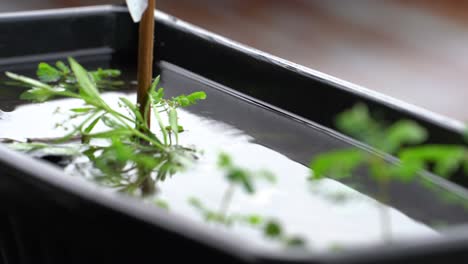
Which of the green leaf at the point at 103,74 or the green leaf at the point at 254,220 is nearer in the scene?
the green leaf at the point at 254,220

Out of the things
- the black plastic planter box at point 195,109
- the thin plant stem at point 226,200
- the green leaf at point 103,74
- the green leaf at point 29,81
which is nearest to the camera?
the black plastic planter box at point 195,109

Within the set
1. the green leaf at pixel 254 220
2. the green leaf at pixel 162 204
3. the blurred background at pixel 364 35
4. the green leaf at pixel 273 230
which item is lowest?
the blurred background at pixel 364 35

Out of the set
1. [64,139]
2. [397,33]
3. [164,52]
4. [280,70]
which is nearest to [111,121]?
[64,139]

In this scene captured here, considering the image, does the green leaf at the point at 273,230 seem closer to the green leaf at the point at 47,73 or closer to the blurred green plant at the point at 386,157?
the blurred green plant at the point at 386,157

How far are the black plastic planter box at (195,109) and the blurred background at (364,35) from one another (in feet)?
4.20

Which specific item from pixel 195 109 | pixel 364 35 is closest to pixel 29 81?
pixel 195 109

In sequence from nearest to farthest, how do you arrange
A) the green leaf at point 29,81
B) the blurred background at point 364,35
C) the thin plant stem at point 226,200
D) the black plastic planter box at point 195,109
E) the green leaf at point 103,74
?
the black plastic planter box at point 195,109 < the thin plant stem at point 226,200 < the green leaf at point 29,81 < the green leaf at point 103,74 < the blurred background at point 364,35

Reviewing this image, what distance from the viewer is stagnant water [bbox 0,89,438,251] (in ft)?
1.52

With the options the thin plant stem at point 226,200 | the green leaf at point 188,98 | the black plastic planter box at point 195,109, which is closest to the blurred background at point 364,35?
the black plastic planter box at point 195,109

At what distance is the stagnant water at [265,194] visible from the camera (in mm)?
464

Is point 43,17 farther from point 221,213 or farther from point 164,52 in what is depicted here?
point 221,213

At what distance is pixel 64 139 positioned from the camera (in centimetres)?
60

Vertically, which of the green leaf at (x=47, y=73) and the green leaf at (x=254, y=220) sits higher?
the green leaf at (x=254, y=220)

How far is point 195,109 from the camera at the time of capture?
73cm
